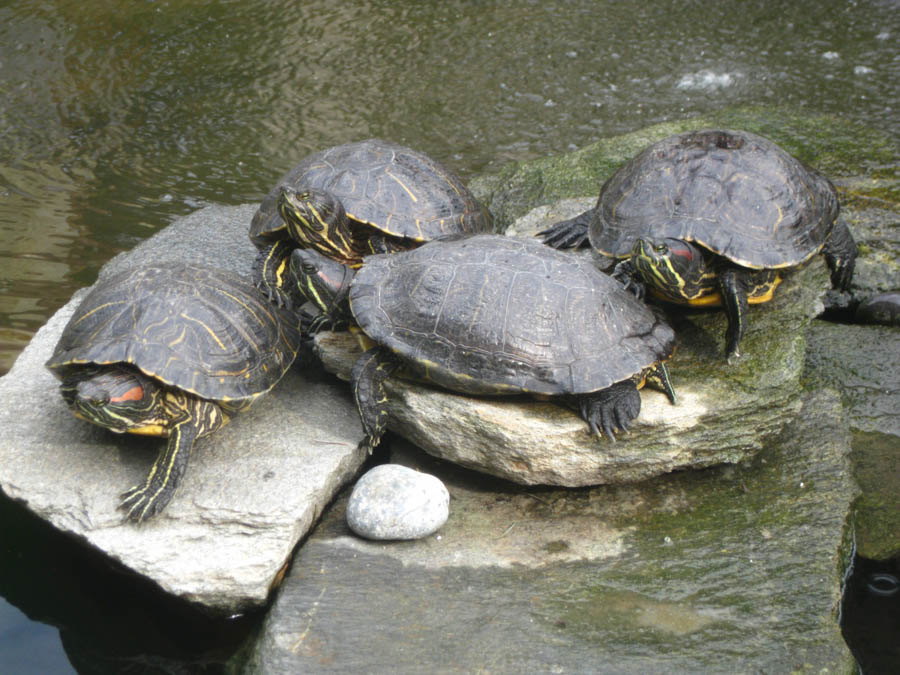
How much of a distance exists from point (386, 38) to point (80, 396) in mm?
8886

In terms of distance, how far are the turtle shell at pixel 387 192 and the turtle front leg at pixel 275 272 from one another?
11 cm

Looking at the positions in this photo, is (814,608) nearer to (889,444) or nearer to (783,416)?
(783,416)

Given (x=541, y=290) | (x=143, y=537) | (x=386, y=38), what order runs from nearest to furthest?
(x=143, y=537) → (x=541, y=290) → (x=386, y=38)

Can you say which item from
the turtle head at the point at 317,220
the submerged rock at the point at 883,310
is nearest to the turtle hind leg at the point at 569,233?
the turtle head at the point at 317,220

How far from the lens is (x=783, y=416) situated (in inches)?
169

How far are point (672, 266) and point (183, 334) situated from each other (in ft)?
8.77

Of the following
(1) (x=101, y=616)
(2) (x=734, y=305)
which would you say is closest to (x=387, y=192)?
(2) (x=734, y=305)

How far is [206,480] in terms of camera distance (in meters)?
4.08

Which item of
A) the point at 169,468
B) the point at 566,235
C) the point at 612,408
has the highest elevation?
the point at 169,468

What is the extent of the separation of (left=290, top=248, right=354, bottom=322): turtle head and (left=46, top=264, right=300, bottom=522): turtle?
0.31 meters

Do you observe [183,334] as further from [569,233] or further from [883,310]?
[883,310]

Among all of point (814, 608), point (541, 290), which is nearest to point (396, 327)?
point (541, 290)

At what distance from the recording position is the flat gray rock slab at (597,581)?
341cm

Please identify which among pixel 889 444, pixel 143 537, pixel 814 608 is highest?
pixel 143 537
